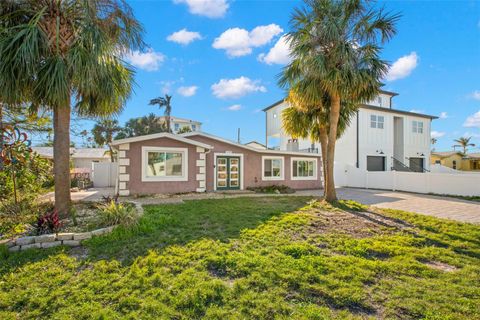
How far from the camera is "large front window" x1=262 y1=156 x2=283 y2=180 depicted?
1620cm

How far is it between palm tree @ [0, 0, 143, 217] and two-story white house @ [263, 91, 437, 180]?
14.8 metres

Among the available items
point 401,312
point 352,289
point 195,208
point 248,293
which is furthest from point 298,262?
point 195,208

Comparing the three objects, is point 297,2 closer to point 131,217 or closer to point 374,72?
point 374,72

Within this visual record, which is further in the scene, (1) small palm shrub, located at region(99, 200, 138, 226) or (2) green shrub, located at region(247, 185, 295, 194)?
(2) green shrub, located at region(247, 185, 295, 194)

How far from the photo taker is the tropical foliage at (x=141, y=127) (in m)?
32.6

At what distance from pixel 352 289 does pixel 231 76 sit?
56.8 feet

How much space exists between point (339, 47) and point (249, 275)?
8861 millimetres

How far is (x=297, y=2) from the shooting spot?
964 cm

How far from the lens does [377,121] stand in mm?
22391

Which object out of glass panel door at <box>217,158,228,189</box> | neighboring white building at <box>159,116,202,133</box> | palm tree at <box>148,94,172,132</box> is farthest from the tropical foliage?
glass panel door at <box>217,158,228,189</box>

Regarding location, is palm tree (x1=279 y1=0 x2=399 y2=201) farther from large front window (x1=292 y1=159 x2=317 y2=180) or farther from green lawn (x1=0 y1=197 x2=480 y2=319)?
large front window (x1=292 y1=159 x2=317 y2=180)

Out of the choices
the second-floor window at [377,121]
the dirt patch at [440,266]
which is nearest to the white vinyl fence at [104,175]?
the dirt patch at [440,266]

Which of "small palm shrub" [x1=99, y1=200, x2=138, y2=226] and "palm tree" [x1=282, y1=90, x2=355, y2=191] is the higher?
"palm tree" [x1=282, y1=90, x2=355, y2=191]

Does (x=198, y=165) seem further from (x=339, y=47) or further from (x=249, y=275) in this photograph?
(x=249, y=275)
